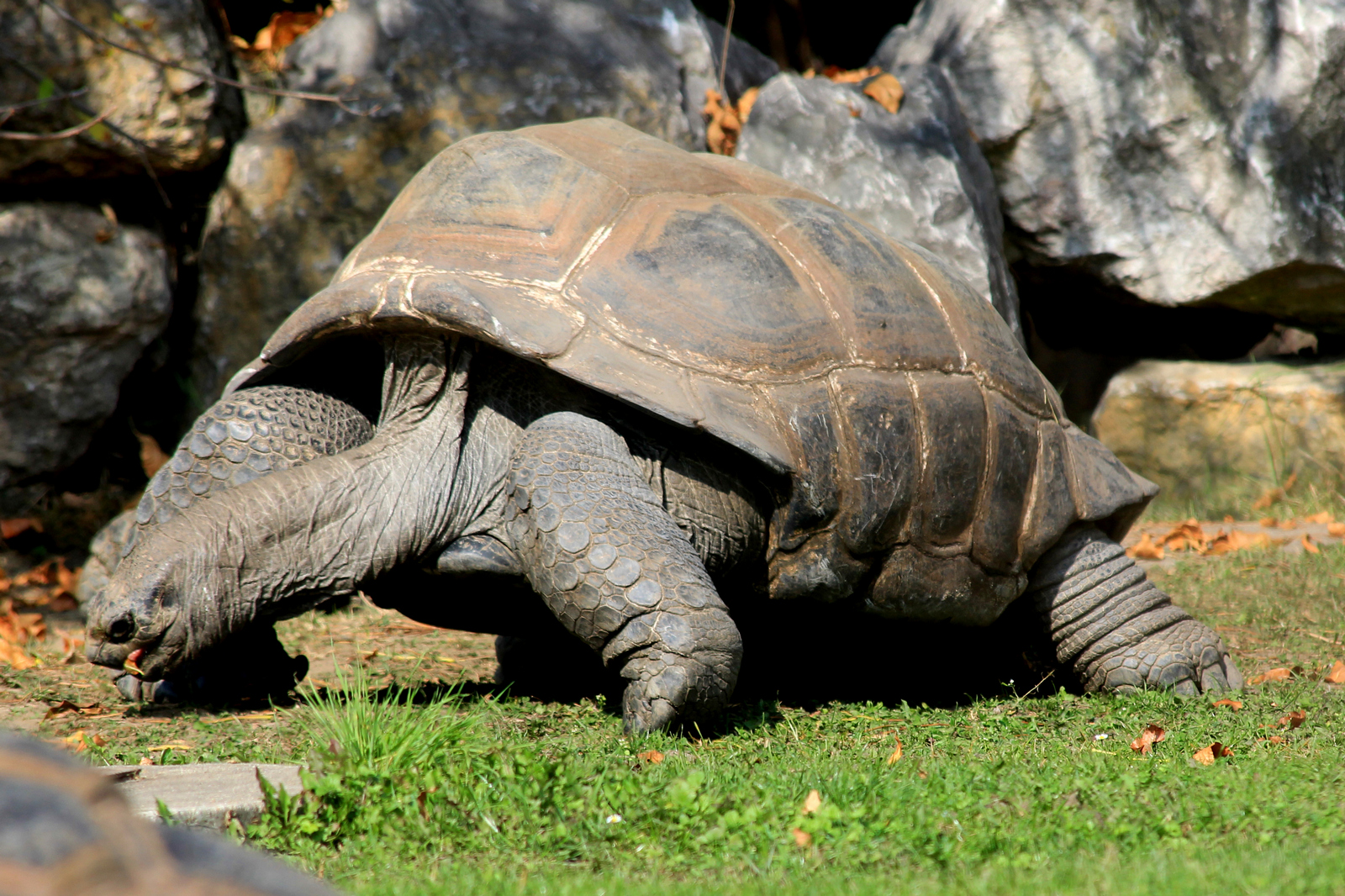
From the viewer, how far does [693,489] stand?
359 centimetres

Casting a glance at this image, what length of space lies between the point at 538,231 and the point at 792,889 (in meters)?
2.22

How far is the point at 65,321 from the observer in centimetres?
621

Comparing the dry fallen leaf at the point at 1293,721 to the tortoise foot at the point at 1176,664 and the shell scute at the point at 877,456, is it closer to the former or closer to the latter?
the tortoise foot at the point at 1176,664

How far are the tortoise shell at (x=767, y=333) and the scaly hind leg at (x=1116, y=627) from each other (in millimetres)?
220

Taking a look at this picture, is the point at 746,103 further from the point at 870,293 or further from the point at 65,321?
the point at 65,321

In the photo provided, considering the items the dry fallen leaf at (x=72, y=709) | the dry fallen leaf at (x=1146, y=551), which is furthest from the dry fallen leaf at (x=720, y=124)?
the dry fallen leaf at (x=72, y=709)

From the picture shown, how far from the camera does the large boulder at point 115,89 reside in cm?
587

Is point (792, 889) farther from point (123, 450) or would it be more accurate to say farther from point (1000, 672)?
point (123, 450)

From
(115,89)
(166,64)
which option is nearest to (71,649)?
(166,64)

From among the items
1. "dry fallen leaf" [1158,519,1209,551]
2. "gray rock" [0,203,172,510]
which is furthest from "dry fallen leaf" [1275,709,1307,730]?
"gray rock" [0,203,172,510]

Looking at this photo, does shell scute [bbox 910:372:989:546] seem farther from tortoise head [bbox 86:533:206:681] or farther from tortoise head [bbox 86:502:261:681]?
tortoise head [bbox 86:533:206:681]

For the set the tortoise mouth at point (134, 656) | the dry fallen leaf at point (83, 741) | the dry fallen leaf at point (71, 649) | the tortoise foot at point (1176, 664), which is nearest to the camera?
the dry fallen leaf at point (83, 741)

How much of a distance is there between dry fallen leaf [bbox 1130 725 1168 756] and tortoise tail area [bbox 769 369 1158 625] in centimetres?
78

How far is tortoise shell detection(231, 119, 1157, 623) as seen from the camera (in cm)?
346
